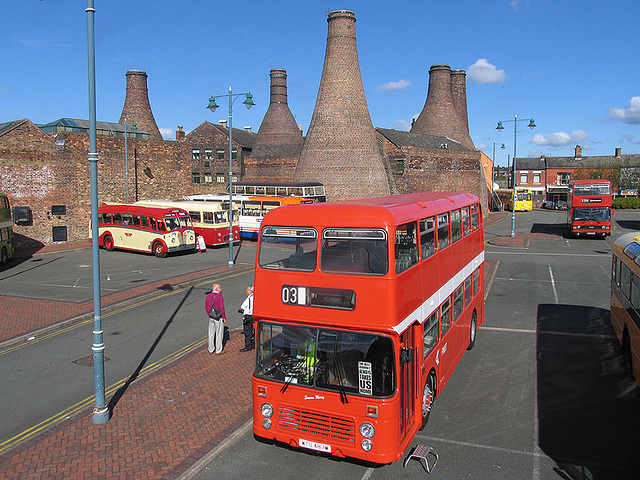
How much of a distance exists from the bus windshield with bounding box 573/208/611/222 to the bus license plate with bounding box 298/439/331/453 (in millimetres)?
32891

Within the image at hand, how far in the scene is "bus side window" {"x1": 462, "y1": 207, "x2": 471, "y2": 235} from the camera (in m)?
10.8

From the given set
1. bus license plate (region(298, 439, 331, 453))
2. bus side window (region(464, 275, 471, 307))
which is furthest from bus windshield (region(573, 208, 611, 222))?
bus license plate (region(298, 439, 331, 453))

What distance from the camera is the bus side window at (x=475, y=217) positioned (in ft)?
39.0

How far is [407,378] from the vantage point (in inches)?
261

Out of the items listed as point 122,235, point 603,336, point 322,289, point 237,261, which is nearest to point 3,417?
point 322,289

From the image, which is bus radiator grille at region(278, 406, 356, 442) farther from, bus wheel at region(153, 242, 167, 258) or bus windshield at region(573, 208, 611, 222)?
bus windshield at region(573, 208, 611, 222)

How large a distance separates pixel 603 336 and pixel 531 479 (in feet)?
25.5

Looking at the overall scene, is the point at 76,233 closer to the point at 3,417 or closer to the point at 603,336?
the point at 3,417

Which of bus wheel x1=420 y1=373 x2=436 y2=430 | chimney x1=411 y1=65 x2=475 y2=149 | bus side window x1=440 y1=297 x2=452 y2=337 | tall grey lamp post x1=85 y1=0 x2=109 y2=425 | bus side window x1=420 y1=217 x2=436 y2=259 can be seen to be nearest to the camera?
bus side window x1=420 y1=217 x2=436 y2=259

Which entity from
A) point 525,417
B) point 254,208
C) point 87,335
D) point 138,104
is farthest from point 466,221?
point 138,104

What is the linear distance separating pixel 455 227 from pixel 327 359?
465cm

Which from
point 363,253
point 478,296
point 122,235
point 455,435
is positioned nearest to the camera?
point 363,253

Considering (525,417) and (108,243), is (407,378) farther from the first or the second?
(108,243)

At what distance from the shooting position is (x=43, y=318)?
1408cm
